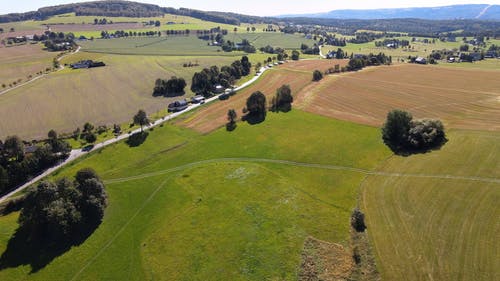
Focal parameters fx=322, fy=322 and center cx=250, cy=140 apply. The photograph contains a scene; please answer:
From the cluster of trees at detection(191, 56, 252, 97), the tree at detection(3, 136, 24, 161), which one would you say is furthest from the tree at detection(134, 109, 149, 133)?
the cluster of trees at detection(191, 56, 252, 97)

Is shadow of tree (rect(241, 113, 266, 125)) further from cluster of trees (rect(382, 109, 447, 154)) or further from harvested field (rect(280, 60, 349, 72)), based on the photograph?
harvested field (rect(280, 60, 349, 72))

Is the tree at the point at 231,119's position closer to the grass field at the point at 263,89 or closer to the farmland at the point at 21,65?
the grass field at the point at 263,89

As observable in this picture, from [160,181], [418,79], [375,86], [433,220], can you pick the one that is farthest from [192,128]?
[418,79]

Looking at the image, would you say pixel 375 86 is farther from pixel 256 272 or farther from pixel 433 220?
pixel 256 272

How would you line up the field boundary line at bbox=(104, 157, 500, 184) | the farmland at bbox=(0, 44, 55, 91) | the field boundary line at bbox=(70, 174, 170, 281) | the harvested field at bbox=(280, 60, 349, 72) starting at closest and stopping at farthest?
1. the field boundary line at bbox=(70, 174, 170, 281)
2. the field boundary line at bbox=(104, 157, 500, 184)
3. the farmland at bbox=(0, 44, 55, 91)
4. the harvested field at bbox=(280, 60, 349, 72)

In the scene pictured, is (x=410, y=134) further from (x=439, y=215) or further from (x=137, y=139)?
(x=137, y=139)

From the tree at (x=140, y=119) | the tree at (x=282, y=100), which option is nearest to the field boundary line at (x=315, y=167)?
the tree at (x=140, y=119)

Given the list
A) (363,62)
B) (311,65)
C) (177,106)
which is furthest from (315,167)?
(311,65)
